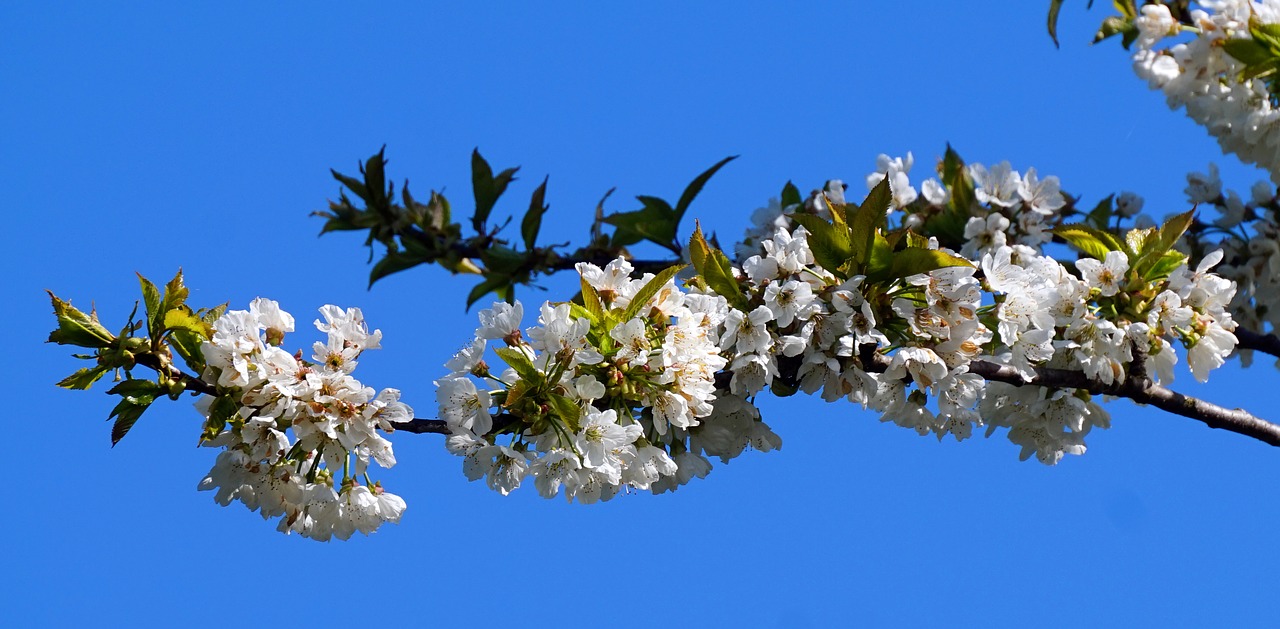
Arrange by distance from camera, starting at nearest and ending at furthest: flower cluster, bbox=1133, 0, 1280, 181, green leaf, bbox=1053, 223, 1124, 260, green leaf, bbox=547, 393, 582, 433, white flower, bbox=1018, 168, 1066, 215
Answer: green leaf, bbox=547, 393, 582, 433 → green leaf, bbox=1053, 223, 1124, 260 → flower cluster, bbox=1133, 0, 1280, 181 → white flower, bbox=1018, 168, 1066, 215

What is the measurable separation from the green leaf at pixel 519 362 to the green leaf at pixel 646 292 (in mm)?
212

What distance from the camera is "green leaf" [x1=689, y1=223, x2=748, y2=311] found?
247 cm

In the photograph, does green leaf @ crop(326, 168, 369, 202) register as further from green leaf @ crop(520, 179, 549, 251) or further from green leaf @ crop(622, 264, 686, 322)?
green leaf @ crop(622, 264, 686, 322)

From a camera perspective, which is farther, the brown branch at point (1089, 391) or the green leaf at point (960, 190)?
the green leaf at point (960, 190)

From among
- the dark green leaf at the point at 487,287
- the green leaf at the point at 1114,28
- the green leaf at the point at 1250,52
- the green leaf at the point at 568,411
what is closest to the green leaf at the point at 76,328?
the green leaf at the point at 568,411

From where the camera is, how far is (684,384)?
7.59 feet

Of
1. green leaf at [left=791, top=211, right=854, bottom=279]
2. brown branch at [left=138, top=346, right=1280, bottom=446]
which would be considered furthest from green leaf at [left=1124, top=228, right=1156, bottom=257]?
green leaf at [left=791, top=211, right=854, bottom=279]

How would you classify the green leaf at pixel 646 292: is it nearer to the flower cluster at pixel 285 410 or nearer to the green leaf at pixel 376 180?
the flower cluster at pixel 285 410

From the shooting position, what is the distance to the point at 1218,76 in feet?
11.7

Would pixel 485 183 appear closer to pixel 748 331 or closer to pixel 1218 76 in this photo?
pixel 748 331

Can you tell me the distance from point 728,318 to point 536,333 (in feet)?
1.26

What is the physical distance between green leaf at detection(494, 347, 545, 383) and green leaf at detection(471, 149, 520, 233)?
2.03 metres

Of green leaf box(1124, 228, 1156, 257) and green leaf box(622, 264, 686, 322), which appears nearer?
green leaf box(622, 264, 686, 322)

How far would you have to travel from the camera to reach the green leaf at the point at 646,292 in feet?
7.66
